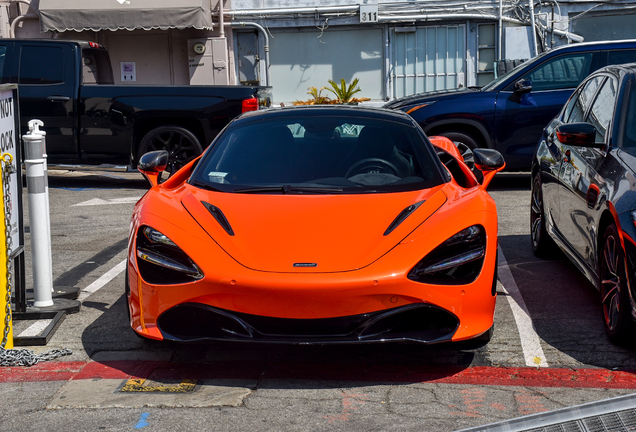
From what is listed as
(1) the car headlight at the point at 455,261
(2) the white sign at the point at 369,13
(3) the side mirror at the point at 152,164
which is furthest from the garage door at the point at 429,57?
(1) the car headlight at the point at 455,261

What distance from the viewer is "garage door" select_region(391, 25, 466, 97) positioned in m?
18.9

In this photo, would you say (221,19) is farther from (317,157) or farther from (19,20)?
(317,157)

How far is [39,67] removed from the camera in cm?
1097

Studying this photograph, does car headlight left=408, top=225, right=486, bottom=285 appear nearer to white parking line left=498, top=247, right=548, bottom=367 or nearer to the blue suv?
white parking line left=498, top=247, right=548, bottom=367

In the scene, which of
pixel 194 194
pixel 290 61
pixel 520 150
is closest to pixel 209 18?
pixel 290 61

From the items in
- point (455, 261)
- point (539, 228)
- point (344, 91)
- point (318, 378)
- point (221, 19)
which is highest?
point (221, 19)

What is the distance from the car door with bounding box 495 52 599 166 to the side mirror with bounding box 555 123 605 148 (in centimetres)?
532

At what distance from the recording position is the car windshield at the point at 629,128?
4.74 m

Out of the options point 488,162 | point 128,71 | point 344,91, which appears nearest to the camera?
point 488,162

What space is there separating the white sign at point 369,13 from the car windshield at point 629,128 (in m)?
13.9

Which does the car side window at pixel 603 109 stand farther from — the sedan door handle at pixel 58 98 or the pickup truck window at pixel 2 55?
the pickup truck window at pixel 2 55

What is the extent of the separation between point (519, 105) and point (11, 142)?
6960 mm

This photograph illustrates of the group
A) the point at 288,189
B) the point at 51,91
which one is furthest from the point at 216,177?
the point at 51,91

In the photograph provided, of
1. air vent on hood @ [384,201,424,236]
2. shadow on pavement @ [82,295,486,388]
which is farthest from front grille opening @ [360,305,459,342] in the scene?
air vent on hood @ [384,201,424,236]
